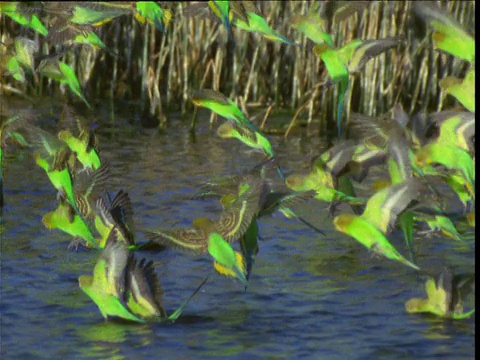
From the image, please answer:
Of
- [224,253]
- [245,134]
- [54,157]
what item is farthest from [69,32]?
[224,253]

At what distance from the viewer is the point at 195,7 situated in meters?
6.21

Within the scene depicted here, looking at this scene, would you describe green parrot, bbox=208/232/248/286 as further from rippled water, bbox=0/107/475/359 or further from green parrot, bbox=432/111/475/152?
green parrot, bbox=432/111/475/152

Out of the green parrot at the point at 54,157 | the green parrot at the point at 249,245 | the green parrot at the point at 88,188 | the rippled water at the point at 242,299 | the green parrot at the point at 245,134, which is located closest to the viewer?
the rippled water at the point at 242,299

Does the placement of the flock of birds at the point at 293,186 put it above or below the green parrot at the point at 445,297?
above

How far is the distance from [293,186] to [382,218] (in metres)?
1.00

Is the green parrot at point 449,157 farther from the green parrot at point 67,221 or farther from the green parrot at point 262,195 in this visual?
the green parrot at point 67,221

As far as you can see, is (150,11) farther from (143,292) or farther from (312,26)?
Result: (143,292)

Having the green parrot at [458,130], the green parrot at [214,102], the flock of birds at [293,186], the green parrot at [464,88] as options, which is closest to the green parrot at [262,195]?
the flock of birds at [293,186]

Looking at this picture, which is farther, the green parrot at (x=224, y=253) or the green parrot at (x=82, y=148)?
the green parrot at (x=82, y=148)

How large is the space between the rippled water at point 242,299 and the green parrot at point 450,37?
47.7 inches

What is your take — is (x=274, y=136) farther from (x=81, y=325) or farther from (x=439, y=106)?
(x=81, y=325)

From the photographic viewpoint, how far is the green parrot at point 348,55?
218 inches

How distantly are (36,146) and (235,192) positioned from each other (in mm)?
1121

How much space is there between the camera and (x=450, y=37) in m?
4.73
